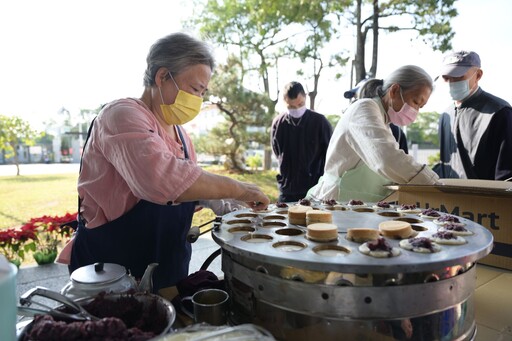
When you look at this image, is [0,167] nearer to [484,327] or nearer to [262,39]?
[262,39]

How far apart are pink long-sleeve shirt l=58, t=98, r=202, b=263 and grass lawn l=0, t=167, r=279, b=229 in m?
5.03

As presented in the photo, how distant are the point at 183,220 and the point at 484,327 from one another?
1270 mm

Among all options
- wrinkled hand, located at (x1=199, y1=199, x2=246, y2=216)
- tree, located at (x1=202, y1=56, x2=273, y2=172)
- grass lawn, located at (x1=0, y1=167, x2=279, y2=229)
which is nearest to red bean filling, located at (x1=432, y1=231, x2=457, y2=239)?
wrinkled hand, located at (x1=199, y1=199, x2=246, y2=216)

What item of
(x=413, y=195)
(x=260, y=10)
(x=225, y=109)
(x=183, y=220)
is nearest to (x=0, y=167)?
(x=225, y=109)

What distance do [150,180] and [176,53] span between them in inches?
26.0

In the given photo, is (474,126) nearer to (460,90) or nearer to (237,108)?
(460,90)

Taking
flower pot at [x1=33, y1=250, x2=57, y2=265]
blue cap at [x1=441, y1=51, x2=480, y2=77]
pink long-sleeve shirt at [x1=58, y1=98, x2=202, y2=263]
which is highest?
blue cap at [x1=441, y1=51, x2=480, y2=77]

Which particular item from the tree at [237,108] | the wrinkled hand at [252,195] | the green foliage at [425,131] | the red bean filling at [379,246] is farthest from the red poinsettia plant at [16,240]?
the green foliage at [425,131]

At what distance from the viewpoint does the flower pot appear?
4.63 meters

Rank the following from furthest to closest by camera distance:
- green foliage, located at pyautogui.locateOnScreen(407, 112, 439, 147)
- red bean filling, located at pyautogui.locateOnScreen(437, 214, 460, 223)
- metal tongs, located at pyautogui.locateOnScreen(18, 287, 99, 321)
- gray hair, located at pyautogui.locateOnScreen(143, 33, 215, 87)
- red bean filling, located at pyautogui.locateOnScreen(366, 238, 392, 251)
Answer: green foliage, located at pyautogui.locateOnScreen(407, 112, 439, 147)
gray hair, located at pyautogui.locateOnScreen(143, 33, 215, 87)
red bean filling, located at pyautogui.locateOnScreen(437, 214, 460, 223)
red bean filling, located at pyautogui.locateOnScreen(366, 238, 392, 251)
metal tongs, located at pyautogui.locateOnScreen(18, 287, 99, 321)

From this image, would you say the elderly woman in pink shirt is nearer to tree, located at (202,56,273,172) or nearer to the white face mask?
the white face mask

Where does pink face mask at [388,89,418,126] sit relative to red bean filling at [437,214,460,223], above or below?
above

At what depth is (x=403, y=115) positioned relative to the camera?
246cm

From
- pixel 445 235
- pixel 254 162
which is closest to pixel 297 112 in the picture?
A: pixel 445 235
